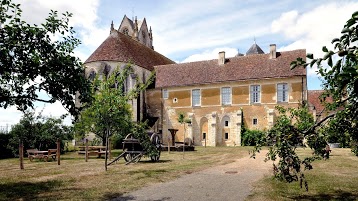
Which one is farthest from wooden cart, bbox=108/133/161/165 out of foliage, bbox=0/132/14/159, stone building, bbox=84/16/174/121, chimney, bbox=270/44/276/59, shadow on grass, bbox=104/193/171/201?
chimney, bbox=270/44/276/59

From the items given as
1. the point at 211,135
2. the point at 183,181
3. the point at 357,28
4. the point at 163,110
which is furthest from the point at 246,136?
the point at 357,28

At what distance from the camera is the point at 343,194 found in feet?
26.0

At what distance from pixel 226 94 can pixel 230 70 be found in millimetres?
2815

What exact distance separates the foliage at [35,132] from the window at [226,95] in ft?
58.0

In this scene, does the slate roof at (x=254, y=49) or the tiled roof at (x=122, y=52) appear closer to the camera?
the tiled roof at (x=122, y=52)

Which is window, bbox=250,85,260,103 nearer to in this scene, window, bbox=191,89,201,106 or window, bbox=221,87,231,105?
window, bbox=221,87,231,105

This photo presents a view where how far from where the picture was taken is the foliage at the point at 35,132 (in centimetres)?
2261

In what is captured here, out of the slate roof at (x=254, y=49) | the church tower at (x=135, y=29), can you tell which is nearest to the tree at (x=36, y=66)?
the slate roof at (x=254, y=49)

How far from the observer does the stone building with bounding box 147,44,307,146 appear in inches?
1303

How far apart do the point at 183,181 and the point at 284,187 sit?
3.00m

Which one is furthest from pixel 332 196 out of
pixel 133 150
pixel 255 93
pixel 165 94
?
pixel 165 94

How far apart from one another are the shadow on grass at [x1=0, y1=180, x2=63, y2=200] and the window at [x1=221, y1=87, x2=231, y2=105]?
26.9m

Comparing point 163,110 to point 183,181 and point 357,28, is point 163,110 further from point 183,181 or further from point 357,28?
point 357,28

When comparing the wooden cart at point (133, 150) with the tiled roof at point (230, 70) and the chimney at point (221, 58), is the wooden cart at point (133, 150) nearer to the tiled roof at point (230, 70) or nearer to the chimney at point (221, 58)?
the tiled roof at point (230, 70)
